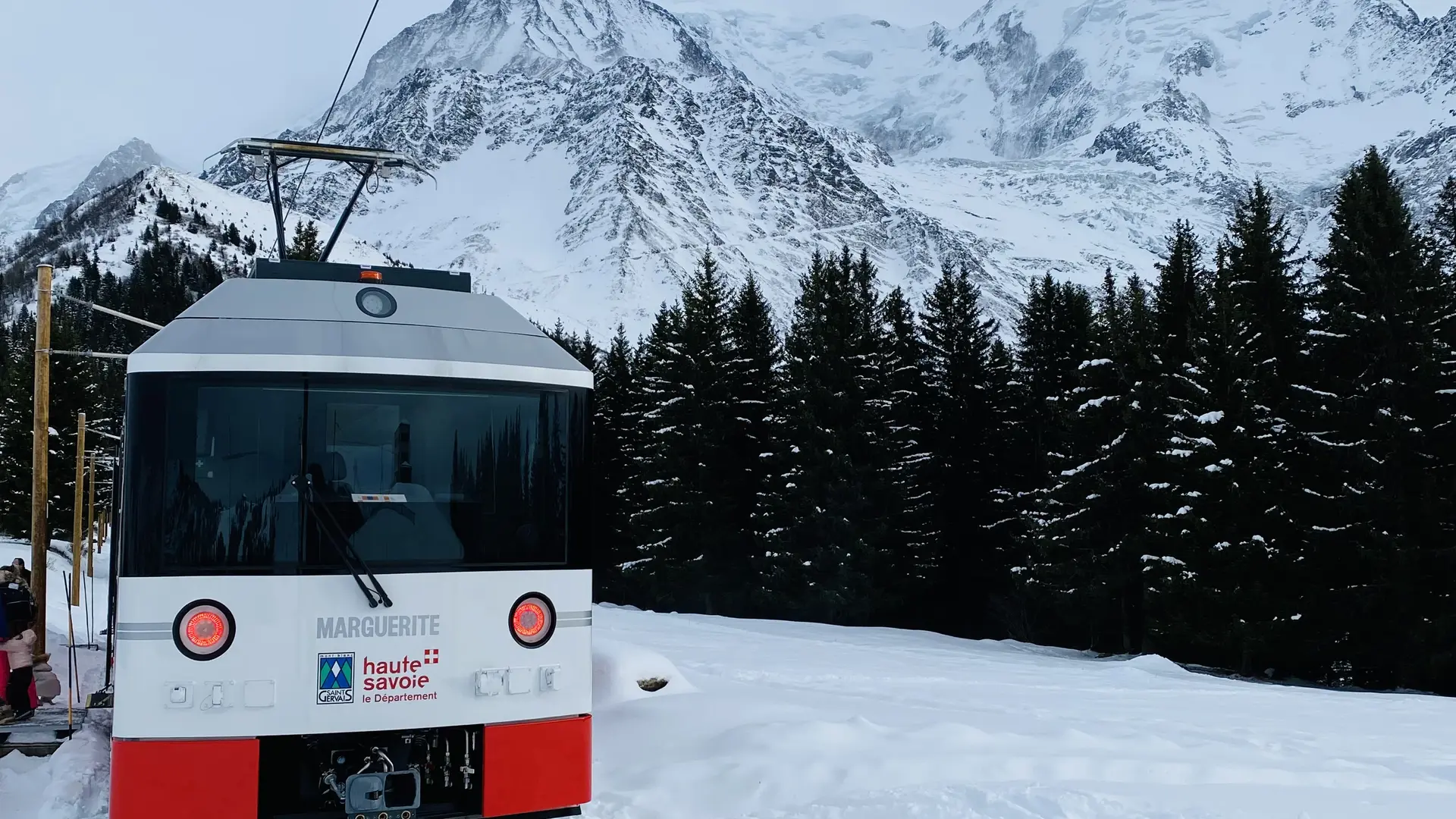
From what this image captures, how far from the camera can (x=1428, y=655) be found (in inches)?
856

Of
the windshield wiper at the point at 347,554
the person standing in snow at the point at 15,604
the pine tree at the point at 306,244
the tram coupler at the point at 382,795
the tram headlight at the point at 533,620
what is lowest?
the tram coupler at the point at 382,795

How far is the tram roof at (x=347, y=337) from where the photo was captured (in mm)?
5363

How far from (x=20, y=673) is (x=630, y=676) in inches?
241

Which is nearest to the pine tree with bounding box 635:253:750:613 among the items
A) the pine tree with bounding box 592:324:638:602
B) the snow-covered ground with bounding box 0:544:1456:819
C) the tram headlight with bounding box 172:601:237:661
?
the pine tree with bounding box 592:324:638:602

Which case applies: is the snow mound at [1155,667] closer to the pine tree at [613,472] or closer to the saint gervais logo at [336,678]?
the saint gervais logo at [336,678]

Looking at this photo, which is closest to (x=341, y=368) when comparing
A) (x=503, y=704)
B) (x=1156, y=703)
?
(x=503, y=704)

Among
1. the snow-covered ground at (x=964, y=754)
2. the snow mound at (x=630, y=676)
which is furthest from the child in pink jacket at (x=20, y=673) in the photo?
the snow mound at (x=630, y=676)

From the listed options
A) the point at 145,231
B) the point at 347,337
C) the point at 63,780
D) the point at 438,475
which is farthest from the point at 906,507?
the point at 145,231

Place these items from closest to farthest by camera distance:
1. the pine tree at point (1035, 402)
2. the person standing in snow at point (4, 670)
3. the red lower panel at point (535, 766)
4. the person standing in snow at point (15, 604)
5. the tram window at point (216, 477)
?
1. the tram window at point (216, 477)
2. the red lower panel at point (535, 766)
3. the person standing in snow at point (4, 670)
4. the person standing in snow at point (15, 604)
5. the pine tree at point (1035, 402)

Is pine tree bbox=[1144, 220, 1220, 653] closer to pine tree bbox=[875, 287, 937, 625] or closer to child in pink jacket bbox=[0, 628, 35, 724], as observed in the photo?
A: pine tree bbox=[875, 287, 937, 625]

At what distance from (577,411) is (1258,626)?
72.3 feet

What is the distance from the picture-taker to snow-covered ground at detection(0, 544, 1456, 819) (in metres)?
6.57

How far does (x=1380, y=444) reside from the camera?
22938 mm

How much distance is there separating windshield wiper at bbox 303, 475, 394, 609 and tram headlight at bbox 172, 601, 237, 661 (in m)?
0.53
